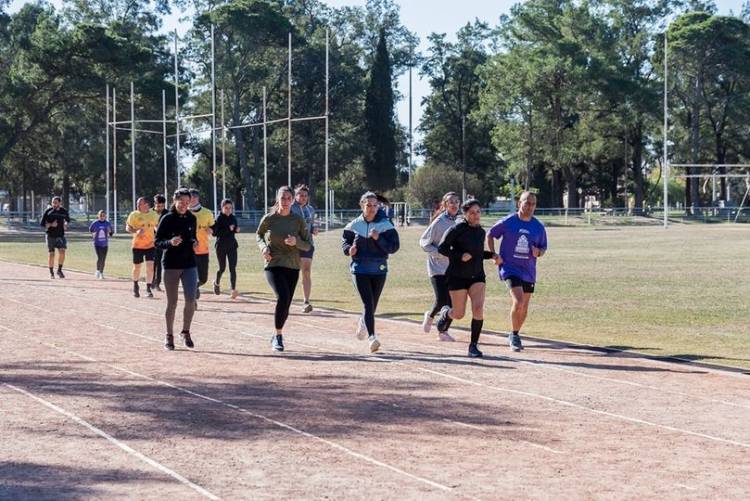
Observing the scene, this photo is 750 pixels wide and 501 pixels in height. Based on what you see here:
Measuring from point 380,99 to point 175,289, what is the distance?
7920 centimetres

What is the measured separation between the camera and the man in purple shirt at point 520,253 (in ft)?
44.9

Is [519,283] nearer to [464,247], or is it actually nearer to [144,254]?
[464,247]

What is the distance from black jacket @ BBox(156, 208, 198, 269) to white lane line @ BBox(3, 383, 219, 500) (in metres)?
3.29

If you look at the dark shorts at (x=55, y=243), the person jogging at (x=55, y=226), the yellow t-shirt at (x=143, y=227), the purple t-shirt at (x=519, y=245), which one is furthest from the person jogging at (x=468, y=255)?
the dark shorts at (x=55, y=243)

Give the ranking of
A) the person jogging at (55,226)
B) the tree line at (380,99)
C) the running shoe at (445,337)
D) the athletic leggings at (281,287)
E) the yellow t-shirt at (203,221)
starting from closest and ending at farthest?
the athletic leggings at (281,287)
the running shoe at (445,337)
the yellow t-shirt at (203,221)
the person jogging at (55,226)
the tree line at (380,99)

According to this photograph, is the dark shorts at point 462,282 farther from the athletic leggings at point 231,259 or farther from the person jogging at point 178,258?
the athletic leggings at point 231,259

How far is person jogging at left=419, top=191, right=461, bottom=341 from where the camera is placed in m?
14.7

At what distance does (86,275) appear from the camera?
93.3 ft

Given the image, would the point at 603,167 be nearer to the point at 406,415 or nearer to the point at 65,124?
the point at 65,124

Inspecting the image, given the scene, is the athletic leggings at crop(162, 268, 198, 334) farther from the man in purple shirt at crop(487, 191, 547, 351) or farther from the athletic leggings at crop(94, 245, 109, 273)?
the athletic leggings at crop(94, 245, 109, 273)

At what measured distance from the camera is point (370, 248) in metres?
13.1

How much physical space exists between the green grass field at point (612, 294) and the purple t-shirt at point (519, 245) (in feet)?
5.52

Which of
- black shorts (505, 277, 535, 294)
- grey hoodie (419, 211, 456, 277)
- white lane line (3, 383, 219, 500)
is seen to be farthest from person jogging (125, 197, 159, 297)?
white lane line (3, 383, 219, 500)

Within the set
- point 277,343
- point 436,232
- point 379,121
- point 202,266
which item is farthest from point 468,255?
point 379,121
